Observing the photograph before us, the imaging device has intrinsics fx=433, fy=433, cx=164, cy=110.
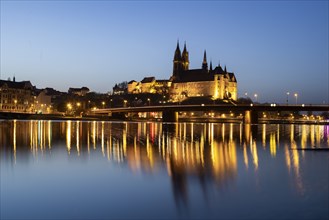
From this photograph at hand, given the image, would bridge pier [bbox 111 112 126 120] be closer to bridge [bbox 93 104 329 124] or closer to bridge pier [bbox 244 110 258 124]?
bridge [bbox 93 104 329 124]

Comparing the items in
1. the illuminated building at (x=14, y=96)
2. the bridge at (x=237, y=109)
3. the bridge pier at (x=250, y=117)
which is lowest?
the bridge pier at (x=250, y=117)

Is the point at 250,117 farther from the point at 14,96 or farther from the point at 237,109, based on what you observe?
the point at 14,96

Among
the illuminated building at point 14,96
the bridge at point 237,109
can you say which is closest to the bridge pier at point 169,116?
the bridge at point 237,109

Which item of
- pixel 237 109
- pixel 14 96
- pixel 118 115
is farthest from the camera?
pixel 14 96

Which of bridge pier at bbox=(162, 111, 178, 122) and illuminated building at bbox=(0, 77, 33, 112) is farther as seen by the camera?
illuminated building at bbox=(0, 77, 33, 112)

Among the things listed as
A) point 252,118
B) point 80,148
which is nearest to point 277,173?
point 80,148

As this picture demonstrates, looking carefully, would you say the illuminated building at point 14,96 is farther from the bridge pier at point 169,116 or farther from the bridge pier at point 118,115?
the bridge pier at point 169,116

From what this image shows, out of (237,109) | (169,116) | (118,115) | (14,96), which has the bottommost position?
(169,116)

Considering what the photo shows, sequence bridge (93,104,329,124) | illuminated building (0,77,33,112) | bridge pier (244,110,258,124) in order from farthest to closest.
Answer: illuminated building (0,77,33,112)
bridge pier (244,110,258,124)
bridge (93,104,329,124)

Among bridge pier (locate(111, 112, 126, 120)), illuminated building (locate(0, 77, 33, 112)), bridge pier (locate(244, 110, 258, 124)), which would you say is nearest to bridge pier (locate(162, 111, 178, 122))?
bridge pier (locate(111, 112, 126, 120))

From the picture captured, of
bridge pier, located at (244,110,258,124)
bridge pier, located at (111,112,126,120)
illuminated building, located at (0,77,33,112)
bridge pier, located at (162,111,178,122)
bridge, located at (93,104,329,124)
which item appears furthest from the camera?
illuminated building, located at (0,77,33,112)

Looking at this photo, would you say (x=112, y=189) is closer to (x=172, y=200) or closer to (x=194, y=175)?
(x=172, y=200)

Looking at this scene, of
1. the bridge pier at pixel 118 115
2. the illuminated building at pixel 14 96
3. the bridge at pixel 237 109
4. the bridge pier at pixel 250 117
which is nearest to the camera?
the bridge at pixel 237 109

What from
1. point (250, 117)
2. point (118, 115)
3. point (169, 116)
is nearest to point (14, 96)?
point (118, 115)
